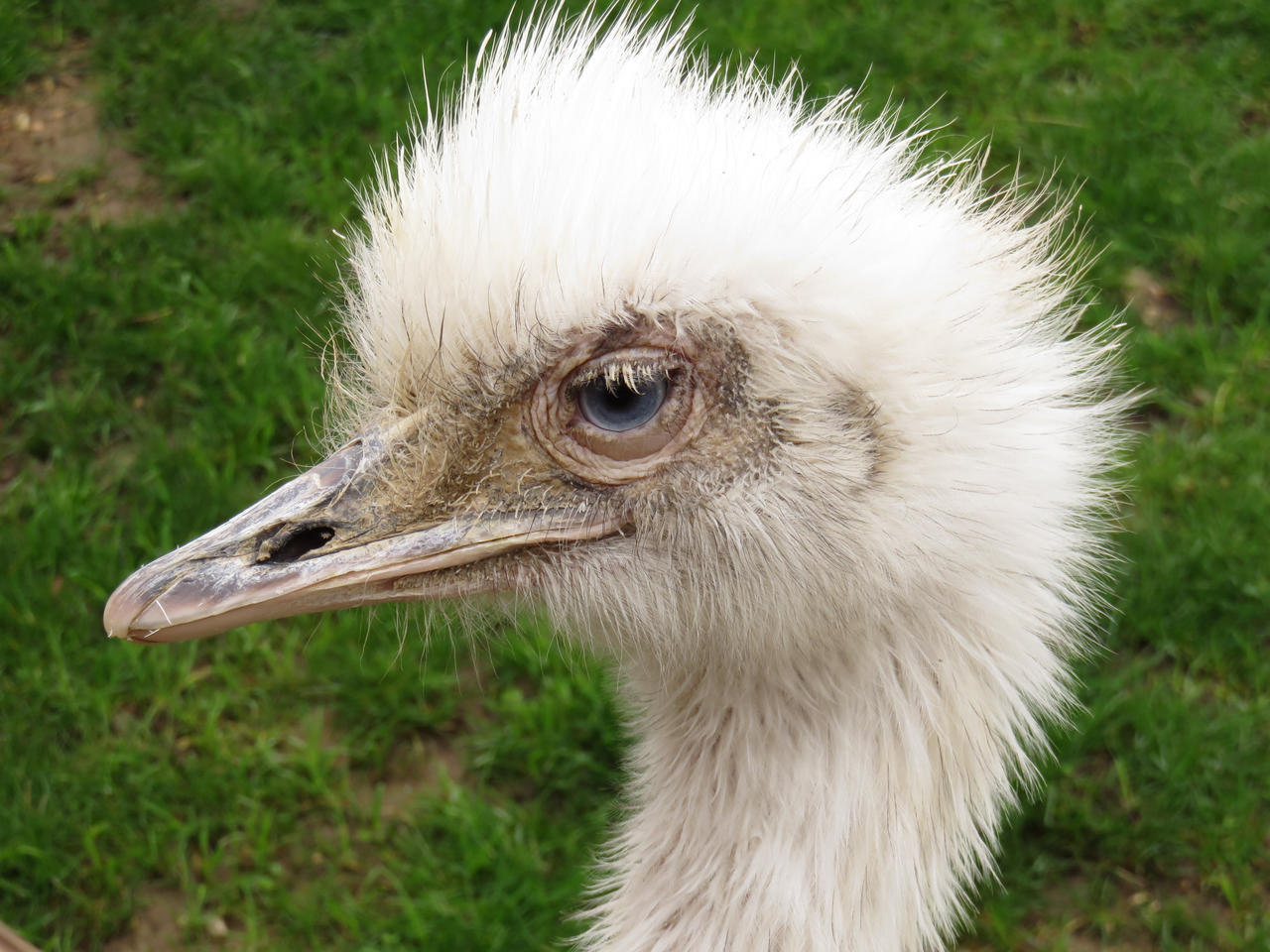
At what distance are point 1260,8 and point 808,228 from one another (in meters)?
4.24

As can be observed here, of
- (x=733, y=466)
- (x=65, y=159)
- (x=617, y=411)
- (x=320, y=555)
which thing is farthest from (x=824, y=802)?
(x=65, y=159)

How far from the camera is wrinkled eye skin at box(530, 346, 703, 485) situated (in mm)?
1640

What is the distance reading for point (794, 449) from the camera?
163cm

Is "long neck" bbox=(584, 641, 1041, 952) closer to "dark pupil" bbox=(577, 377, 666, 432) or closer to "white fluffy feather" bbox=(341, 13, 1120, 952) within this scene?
"white fluffy feather" bbox=(341, 13, 1120, 952)

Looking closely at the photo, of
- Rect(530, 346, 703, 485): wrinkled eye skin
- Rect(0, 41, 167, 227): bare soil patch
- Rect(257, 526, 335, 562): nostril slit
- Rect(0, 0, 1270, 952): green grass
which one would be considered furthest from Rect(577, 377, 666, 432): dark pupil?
Rect(0, 41, 167, 227): bare soil patch

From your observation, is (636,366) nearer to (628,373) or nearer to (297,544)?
(628,373)

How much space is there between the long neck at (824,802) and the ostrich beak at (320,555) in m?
0.36

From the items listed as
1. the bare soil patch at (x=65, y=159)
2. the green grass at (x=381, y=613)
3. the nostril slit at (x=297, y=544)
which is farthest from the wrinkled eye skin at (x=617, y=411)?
the bare soil patch at (x=65, y=159)

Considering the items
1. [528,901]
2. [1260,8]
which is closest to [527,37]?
[528,901]

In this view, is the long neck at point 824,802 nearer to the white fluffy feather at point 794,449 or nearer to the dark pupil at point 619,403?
the white fluffy feather at point 794,449

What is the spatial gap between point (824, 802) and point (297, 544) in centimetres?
77

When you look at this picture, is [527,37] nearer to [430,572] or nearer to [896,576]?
[430,572]

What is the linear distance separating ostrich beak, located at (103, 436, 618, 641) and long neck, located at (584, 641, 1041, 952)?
357mm

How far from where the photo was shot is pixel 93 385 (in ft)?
13.4
